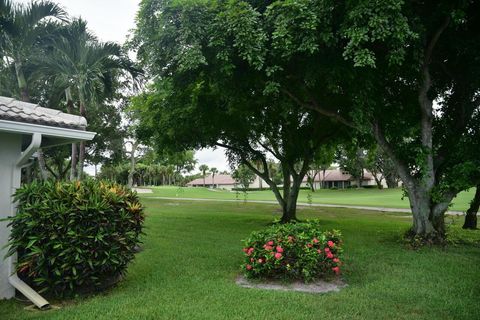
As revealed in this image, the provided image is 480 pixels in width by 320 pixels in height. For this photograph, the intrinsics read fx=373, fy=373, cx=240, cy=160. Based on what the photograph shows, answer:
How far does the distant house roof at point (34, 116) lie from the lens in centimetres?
509

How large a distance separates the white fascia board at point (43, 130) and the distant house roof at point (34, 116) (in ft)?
0.20

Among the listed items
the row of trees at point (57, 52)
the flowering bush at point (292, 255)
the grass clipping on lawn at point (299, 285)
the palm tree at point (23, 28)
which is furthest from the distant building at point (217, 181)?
the grass clipping on lawn at point (299, 285)

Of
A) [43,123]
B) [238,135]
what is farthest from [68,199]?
[238,135]

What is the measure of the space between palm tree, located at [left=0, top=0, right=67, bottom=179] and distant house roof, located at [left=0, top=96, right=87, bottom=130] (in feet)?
17.6

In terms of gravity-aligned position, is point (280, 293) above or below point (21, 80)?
below

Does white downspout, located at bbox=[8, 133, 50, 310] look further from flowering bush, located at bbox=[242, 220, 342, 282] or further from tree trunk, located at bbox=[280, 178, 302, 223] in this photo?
tree trunk, located at bbox=[280, 178, 302, 223]

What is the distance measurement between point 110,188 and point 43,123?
4.50 feet

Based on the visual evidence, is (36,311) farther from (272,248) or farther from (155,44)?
(155,44)

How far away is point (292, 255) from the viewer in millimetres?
6398

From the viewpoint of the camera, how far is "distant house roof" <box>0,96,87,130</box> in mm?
5090

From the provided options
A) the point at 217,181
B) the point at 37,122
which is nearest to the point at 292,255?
the point at 37,122

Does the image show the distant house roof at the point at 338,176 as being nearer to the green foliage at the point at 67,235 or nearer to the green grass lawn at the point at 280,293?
the green grass lawn at the point at 280,293

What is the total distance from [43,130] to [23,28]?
24.2 feet

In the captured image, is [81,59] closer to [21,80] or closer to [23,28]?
[23,28]
